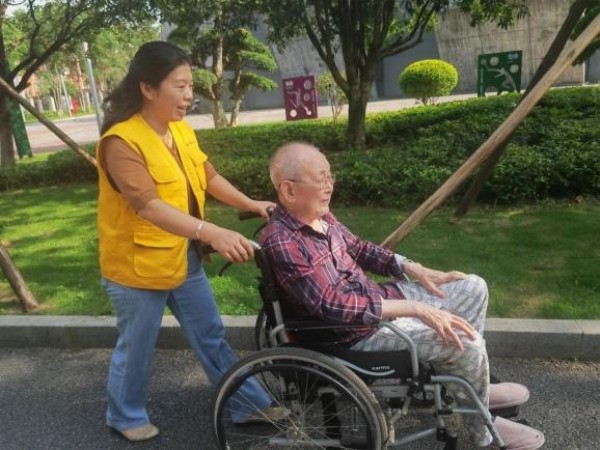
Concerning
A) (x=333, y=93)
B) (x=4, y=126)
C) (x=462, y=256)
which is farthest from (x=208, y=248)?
(x=333, y=93)

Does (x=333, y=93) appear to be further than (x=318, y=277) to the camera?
Yes

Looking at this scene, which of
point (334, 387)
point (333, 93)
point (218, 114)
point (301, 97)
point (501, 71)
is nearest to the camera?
point (334, 387)

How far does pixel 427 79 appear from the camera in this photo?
15.3 meters

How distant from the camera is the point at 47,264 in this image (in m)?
4.90

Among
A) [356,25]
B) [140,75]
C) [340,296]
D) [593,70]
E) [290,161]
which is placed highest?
[356,25]

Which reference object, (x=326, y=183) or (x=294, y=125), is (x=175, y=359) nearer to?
(x=326, y=183)

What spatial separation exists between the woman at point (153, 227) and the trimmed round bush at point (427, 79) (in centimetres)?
1377

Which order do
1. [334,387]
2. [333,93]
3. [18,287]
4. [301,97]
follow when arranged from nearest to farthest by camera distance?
[334,387]
[18,287]
[301,97]
[333,93]

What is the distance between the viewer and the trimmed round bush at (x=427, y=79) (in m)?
15.3

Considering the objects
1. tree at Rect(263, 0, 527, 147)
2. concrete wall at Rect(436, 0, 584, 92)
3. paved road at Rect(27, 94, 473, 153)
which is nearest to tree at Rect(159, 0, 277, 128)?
tree at Rect(263, 0, 527, 147)

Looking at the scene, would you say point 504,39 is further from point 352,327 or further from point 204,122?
point 352,327

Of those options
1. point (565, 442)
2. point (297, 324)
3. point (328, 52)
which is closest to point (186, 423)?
point (297, 324)

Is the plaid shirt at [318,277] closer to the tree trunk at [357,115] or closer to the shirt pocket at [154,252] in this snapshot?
the shirt pocket at [154,252]

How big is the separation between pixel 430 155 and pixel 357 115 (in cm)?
235
